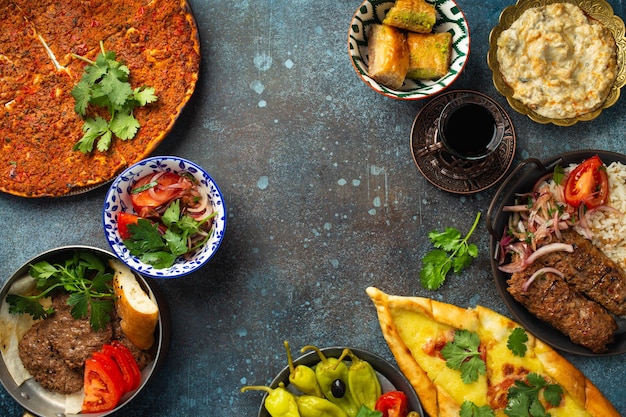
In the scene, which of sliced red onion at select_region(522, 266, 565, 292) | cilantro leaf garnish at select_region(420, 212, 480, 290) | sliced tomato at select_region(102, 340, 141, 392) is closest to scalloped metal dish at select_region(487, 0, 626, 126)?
cilantro leaf garnish at select_region(420, 212, 480, 290)

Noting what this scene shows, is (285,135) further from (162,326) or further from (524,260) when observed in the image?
(524,260)

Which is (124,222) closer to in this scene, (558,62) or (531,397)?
(531,397)

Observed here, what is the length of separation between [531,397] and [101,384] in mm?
2630

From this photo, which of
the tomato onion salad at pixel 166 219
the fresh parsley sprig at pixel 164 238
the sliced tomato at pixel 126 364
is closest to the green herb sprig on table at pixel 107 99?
the tomato onion salad at pixel 166 219

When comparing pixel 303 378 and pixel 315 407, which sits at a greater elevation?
pixel 303 378

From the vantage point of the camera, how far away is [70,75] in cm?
417

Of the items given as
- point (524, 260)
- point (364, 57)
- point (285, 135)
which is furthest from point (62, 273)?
point (524, 260)

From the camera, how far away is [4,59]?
416 centimetres

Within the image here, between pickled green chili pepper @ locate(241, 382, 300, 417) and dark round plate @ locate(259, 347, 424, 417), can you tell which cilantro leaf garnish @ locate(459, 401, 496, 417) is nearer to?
dark round plate @ locate(259, 347, 424, 417)

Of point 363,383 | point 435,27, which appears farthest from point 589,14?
point 363,383

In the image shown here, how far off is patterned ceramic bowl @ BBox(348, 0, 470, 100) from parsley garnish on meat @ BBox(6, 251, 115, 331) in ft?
6.81

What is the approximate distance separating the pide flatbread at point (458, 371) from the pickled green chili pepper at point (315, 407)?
20.3 inches

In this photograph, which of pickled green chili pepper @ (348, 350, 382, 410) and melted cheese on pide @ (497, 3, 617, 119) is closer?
pickled green chili pepper @ (348, 350, 382, 410)

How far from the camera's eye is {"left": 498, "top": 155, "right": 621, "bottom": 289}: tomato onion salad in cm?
385
